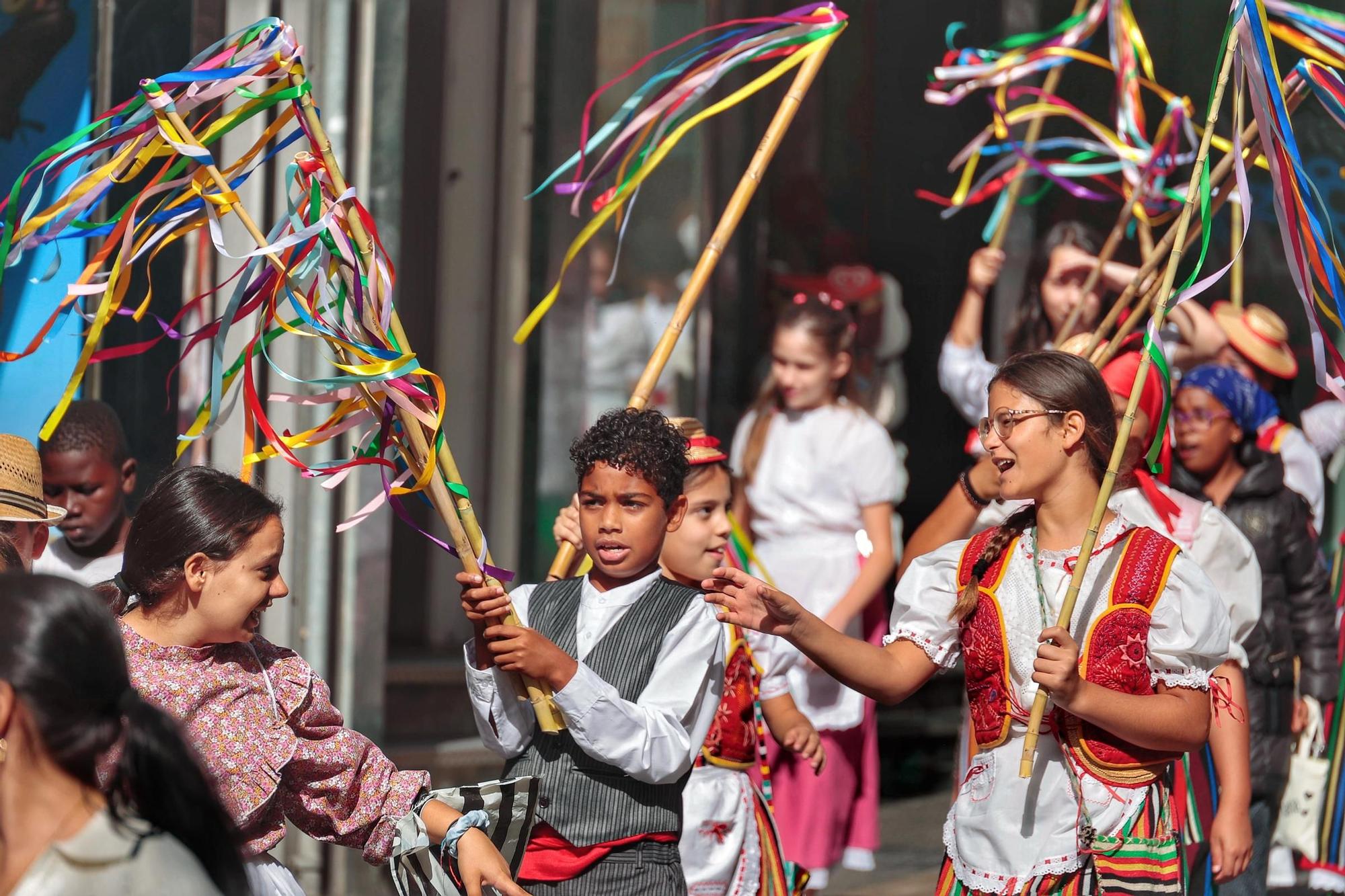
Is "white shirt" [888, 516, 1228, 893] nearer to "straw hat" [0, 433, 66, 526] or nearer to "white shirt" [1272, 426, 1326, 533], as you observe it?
"straw hat" [0, 433, 66, 526]

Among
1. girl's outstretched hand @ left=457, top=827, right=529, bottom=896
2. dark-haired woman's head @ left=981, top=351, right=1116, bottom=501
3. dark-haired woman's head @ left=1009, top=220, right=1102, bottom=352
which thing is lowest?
girl's outstretched hand @ left=457, top=827, right=529, bottom=896

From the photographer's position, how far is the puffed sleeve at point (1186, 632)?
2.83m

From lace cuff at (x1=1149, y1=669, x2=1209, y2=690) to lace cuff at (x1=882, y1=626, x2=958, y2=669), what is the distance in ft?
1.25

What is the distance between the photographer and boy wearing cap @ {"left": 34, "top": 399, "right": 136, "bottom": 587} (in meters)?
3.90

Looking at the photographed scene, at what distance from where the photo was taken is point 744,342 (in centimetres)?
734

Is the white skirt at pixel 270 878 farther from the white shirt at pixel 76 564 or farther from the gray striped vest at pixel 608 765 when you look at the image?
the white shirt at pixel 76 564

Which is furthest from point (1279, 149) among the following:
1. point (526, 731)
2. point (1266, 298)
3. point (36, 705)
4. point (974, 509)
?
point (1266, 298)

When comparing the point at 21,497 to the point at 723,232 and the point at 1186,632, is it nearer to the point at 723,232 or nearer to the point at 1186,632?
the point at 723,232

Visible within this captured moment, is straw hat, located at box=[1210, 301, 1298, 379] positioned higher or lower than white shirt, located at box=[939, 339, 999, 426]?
Result: higher

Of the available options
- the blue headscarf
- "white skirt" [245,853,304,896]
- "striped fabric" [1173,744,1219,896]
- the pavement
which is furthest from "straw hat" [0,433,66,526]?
the pavement

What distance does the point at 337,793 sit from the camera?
286 cm

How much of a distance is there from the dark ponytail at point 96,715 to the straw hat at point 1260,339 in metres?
4.52

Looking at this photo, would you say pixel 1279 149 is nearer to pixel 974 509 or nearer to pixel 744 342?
pixel 974 509

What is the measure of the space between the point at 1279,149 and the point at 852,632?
2.40m
